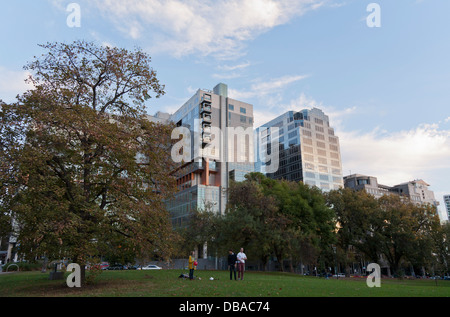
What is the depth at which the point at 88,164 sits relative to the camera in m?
19.6

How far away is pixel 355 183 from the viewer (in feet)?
491

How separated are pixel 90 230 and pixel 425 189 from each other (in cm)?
20287

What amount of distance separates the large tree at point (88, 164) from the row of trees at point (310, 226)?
2117 cm

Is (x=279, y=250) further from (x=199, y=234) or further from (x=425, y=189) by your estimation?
(x=425, y=189)

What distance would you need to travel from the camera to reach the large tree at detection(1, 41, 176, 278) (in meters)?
17.3

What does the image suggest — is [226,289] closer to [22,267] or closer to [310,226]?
[310,226]

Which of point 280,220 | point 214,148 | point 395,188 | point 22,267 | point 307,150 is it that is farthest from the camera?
point 395,188

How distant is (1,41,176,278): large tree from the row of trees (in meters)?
21.2

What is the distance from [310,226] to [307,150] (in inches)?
3508

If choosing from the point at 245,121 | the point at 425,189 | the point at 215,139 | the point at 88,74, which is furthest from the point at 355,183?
the point at 88,74

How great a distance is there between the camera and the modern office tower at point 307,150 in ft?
428

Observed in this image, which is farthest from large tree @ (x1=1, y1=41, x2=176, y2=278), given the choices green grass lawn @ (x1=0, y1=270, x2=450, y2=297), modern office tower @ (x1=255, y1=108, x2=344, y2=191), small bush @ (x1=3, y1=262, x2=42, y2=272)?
modern office tower @ (x1=255, y1=108, x2=344, y2=191)

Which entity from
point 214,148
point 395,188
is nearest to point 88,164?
point 214,148

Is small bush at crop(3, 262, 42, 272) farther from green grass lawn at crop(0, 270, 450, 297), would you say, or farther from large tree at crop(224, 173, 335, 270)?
green grass lawn at crop(0, 270, 450, 297)
